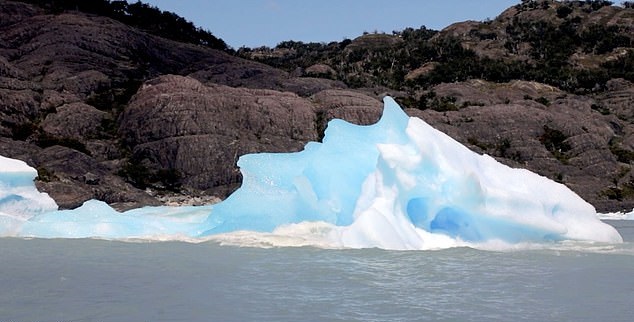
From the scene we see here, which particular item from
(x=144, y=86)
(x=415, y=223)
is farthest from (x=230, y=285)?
(x=144, y=86)

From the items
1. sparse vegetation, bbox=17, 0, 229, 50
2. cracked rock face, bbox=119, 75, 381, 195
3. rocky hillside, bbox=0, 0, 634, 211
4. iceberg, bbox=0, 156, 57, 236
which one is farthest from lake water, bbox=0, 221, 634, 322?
sparse vegetation, bbox=17, 0, 229, 50

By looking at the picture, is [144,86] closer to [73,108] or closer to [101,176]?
[73,108]

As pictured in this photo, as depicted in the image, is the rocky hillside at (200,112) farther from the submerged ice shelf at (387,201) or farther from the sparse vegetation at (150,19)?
the submerged ice shelf at (387,201)

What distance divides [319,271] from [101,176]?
28.1 m

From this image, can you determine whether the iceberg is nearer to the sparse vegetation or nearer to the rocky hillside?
the rocky hillside

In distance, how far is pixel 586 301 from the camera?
34.2 ft

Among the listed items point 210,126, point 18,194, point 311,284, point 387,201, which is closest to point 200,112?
point 210,126

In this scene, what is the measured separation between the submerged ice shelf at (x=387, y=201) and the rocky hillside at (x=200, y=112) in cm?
1672

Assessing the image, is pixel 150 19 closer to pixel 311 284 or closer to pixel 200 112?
pixel 200 112

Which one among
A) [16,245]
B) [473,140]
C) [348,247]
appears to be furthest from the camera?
[473,140]

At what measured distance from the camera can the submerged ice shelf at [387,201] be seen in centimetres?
1625

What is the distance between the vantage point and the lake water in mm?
9336

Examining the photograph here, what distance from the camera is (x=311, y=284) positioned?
38.0 feet

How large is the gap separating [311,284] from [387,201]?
5047mm
